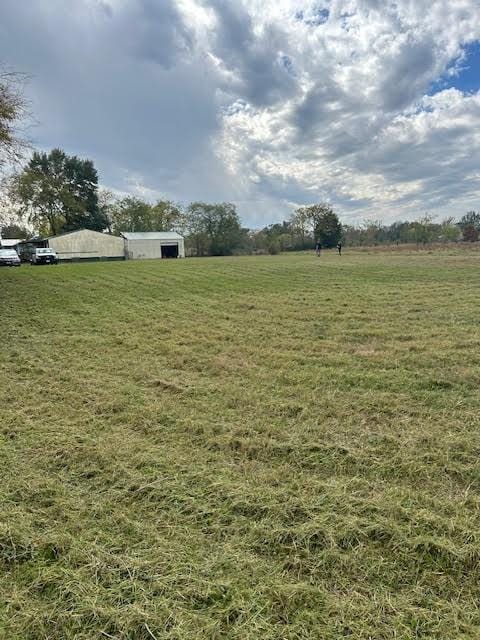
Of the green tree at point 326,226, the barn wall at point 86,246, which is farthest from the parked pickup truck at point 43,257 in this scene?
the green tree at point 326,226

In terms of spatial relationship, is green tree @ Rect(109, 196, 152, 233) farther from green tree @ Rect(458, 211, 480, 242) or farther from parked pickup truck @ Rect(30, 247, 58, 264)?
green tree @ Rect(458, 211, 480, 242)

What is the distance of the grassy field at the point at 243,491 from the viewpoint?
A: 1.66 m

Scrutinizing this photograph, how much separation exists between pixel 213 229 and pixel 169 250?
13.0 m

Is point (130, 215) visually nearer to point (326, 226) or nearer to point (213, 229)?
point (213, 229)

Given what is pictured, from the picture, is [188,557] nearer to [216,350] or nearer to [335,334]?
[216,350]

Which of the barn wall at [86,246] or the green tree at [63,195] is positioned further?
the green tree at [63,195]

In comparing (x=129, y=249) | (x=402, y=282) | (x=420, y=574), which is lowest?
(x=420, y=574)

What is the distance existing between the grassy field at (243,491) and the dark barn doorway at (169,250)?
1732 inches

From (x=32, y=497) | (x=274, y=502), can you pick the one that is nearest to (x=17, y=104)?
(x=32, y=497)

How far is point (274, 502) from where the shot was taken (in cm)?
234

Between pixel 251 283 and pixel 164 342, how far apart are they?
26.0 feet

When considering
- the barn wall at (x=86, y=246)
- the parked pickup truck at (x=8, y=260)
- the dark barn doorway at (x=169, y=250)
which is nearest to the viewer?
the parked pickup truck at (x=8, y=260)

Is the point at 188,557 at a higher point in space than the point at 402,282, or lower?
lower

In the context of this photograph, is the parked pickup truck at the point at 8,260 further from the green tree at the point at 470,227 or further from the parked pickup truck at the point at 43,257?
the green tree at the point at 470,227
